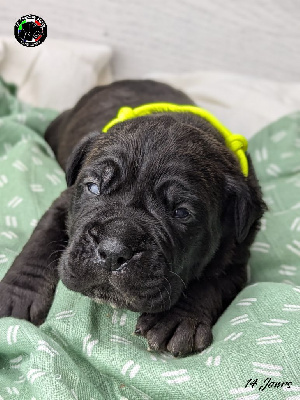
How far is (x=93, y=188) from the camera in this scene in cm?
223

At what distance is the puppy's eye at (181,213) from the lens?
7.00 ft

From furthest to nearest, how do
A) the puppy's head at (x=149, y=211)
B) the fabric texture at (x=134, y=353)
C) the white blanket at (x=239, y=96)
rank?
the white blanket at (x=239, y=96)
the puppy's head at (x=149, y=211)
the fabric texture at (x=134, y=353)

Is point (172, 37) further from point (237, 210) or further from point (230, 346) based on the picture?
point (230, 346)

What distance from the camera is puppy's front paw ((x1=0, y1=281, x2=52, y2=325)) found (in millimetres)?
2225

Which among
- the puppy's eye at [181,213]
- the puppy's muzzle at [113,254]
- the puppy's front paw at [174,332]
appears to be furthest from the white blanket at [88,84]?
the puppy's muzzle at [113,254]

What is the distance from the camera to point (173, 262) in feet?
6.81

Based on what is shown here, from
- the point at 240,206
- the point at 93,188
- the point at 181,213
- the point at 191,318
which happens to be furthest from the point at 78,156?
the point at 191,318

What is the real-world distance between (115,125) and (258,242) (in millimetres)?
1129

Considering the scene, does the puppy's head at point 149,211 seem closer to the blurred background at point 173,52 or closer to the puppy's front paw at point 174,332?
the puppy's front paw at point 174,332

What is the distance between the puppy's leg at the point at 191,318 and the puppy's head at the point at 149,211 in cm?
9

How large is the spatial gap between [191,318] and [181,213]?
0.43m

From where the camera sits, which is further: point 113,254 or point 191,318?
point 191,318

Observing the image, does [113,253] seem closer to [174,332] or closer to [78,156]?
[174,332]

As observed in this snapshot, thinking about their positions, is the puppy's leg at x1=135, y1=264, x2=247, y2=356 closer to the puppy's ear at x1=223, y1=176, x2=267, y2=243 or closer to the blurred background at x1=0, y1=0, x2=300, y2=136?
the puppy's ear at x1=223, y1=176, x2=267, y2=243
